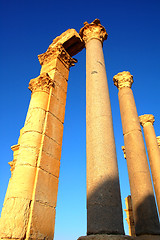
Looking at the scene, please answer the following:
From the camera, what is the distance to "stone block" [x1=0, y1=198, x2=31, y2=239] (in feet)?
17.5

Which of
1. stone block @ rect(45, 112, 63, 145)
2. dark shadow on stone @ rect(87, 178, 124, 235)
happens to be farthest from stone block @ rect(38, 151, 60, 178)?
dark shadow on stone @ rect(87, 178, 124, 235)

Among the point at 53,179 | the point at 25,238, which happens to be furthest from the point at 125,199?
the point at 25,238

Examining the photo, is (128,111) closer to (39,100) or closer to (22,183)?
(39,100)

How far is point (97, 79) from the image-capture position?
705 centimetres

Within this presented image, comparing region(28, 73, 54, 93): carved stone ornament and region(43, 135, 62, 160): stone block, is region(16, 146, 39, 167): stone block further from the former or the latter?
region(28, 73, 54, 93): carved stone ornament

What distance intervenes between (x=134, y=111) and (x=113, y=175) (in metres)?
8.66

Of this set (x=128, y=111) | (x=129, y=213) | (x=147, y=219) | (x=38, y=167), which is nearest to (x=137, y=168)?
(x=147, y=219)

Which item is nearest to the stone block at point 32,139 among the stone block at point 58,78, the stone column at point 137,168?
the stone block at point 58,78

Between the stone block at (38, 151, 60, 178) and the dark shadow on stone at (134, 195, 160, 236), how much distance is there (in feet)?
15.6

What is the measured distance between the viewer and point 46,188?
A: 675cm

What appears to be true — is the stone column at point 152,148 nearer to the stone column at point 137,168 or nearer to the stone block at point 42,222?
the stone column at point 137,168

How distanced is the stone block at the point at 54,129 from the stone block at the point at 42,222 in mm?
2722

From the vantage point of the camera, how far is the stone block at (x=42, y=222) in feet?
18.7

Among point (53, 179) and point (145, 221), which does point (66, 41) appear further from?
point (145, 221)
